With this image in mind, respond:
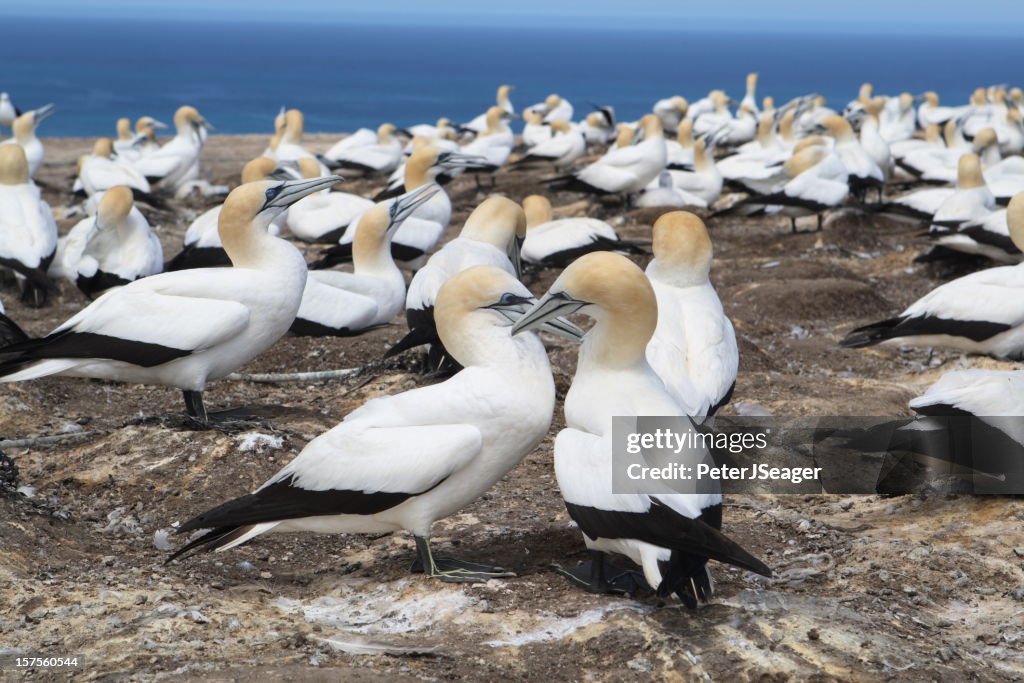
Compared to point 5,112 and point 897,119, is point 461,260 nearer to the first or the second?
point 897,119

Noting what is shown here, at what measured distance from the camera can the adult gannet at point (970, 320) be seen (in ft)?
23.6

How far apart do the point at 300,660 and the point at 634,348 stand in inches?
57.2

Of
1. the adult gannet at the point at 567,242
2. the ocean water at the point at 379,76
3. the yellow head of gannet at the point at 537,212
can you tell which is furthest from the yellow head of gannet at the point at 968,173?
the ocean water at the point at 379,76

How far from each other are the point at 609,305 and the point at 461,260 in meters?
2.87

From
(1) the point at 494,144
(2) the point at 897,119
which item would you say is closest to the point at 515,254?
(1) the point at 494,144

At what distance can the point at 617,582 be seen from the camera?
3.91m

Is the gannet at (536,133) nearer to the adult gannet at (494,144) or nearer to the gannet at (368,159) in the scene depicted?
the adult gannet at (494,144)

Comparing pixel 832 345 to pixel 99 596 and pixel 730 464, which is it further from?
pixel 99 596

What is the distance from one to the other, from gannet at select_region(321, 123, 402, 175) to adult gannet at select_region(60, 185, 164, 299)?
836 centimetres

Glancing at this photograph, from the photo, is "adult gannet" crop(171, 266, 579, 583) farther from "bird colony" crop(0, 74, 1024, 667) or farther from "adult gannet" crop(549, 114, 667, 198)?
"adult gannet" crop(549, 114, 667, 198)

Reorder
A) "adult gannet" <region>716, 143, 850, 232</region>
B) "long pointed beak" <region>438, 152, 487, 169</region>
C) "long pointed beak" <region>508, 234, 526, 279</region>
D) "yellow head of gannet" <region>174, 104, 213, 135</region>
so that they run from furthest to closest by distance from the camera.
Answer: "yellow head of gannet" <region>174, 104, 213, 135</region> → "adult gannet" <region>716, 143, 850, 232</region> → "long pointed beak" <region>438, 152, 487, 169</region> → "long pointed beak" <region>508, 234, 526, 279</region>

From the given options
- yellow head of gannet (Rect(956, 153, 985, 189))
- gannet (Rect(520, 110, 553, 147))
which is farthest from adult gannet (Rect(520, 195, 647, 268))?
gannet (Rect(520, 110, 553, 147))

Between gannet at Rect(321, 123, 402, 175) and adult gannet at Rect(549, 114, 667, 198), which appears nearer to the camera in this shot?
adult gannet at Rect(549, 114, 667, 198)

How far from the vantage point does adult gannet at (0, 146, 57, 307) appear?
955 cm
